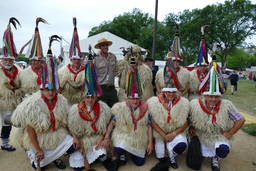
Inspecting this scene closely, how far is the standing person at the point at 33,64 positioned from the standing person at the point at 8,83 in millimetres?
152

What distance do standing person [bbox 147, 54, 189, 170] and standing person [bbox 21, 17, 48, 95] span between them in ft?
7.31

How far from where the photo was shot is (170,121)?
3.28 m

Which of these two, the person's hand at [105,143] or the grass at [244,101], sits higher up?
the person's hand at [105,143]

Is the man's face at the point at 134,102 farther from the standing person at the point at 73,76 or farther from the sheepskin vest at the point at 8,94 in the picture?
the sheepskin vest at the point at 8,94

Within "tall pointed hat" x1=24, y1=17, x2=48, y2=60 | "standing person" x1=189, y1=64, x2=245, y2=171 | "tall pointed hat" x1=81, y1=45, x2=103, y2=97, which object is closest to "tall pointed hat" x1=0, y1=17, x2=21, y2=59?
"tall pointed hat" x1=24, y1=17, x2=48, y2=60

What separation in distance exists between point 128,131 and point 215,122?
1.43 meters

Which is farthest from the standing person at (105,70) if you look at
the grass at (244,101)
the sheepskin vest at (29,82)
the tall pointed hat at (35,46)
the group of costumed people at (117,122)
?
the grass at (244,101)

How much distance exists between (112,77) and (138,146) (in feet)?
5.11

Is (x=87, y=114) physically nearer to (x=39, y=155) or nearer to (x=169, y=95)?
(x=39, y=155)

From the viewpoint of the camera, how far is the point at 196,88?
4.35 metres

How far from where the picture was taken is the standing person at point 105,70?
4.05m

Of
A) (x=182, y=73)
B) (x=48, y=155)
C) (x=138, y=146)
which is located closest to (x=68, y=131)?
(x=48, y=155)

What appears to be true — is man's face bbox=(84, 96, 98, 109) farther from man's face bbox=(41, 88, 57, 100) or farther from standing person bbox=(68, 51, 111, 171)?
man's face bbox=(41, 88, 57, 100)

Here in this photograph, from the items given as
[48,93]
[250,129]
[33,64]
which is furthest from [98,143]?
[250,129]
